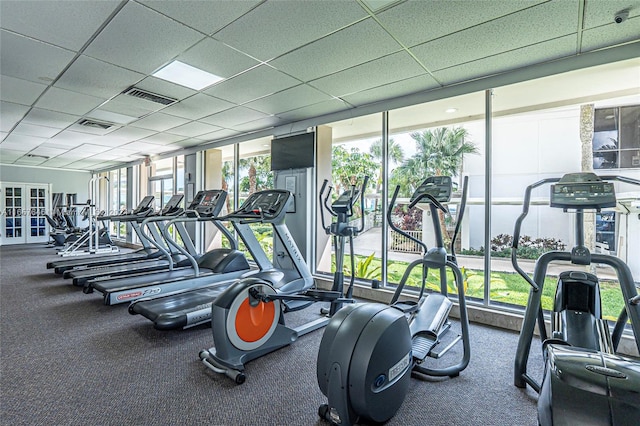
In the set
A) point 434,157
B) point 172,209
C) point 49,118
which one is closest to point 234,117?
point 172,209

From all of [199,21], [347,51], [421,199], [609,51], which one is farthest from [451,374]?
[199,21]

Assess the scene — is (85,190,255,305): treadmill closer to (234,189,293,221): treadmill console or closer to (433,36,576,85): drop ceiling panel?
(234,189,293,221): treadmill console

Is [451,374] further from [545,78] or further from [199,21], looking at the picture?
[199,21]

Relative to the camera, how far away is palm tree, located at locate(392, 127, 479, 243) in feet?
14.0

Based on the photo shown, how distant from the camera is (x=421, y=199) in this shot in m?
2.65

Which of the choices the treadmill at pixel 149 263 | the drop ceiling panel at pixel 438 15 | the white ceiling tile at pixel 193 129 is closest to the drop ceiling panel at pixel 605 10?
the drop ceiling panel at pixel 438 15

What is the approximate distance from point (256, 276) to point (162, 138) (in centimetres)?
473

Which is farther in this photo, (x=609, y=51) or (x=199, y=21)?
(x=609, y=51)

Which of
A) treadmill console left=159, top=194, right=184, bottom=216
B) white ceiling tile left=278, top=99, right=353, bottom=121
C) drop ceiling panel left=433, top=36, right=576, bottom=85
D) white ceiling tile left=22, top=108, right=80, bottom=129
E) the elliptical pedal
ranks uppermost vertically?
white ceiling tile left=278, top=99, right=353, bottom=121

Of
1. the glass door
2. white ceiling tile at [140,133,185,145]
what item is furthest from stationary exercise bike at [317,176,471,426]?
the glass door

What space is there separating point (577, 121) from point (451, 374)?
10.6ft

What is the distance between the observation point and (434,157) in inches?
174

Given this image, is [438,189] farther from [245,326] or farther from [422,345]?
[245,326]

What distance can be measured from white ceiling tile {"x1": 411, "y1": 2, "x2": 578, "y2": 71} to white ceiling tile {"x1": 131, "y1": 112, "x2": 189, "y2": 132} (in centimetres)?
413
